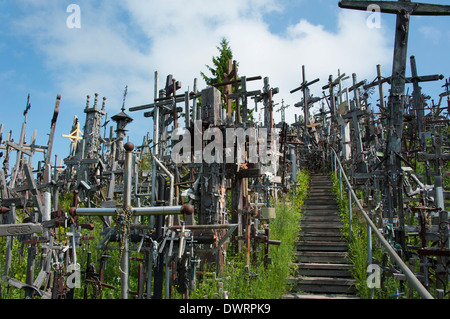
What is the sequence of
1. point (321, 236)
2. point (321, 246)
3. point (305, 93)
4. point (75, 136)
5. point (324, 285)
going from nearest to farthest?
point (324, 285), point (321, 246), point (321, 236), point (75, 136), point (305, 93)

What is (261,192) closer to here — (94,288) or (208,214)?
(208,214)

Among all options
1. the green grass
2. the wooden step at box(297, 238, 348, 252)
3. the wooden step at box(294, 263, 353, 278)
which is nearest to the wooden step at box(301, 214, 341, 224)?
the green grass

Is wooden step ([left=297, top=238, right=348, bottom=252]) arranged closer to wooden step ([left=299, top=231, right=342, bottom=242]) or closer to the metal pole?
wooden step ([left=299, top=231, right=342, bottom=242])

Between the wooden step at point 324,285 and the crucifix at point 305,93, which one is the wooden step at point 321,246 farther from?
the crucifix at point 305,93

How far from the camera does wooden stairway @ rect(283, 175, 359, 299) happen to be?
8182 mm

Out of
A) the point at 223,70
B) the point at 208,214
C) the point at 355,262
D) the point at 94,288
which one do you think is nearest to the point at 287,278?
the point at 355,262

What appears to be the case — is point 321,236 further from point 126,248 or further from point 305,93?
point 305,93

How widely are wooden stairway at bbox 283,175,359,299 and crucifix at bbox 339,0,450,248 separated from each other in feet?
5.73

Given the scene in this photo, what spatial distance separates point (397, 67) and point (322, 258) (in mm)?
5528

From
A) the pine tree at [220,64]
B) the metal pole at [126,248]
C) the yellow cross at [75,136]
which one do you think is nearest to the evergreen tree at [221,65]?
the pine tree at [220,64]

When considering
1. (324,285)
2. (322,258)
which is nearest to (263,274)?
(324,285)

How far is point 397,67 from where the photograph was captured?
994 cm

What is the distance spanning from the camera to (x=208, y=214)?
8.88 meters
